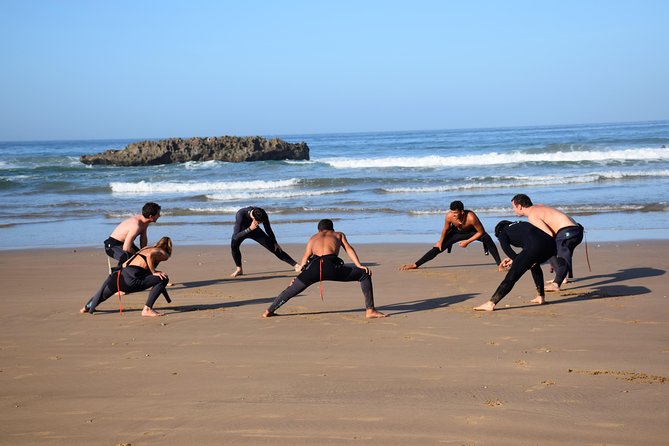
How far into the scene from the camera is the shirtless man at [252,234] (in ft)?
37.4

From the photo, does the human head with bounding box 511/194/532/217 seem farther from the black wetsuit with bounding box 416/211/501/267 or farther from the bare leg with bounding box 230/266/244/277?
the bare leg with bounding box 230/266/244/277

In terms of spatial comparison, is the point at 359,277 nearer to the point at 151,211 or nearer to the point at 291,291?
the point at 291,291

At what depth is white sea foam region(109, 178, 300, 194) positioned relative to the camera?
31281mm

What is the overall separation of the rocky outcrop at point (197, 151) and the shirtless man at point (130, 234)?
40507 mm

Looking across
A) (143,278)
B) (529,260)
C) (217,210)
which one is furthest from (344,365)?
(217,210)

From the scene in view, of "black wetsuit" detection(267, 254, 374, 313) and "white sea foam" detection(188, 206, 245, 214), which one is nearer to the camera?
"black wetsuit" detection(267, 254, 374, 313)

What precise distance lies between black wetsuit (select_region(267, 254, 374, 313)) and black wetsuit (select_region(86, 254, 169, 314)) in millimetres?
1365

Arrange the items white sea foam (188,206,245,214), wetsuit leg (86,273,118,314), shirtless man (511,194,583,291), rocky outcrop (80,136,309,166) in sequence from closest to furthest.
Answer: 1. wetsuit leg (86,273,118,314)
2. shirtless man (511,194,583,291)
3. white sea foam (188,206,245,214)
4. rocky outcrop (80,136,309,166)

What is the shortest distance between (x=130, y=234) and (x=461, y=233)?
463 centimetres

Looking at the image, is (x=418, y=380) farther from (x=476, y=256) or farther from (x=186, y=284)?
(x=476, y=256)

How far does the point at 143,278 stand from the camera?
8602 millimetres

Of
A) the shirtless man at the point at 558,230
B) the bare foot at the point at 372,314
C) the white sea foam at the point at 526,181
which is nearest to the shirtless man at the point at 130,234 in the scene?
the bare foot at the point at 372,314

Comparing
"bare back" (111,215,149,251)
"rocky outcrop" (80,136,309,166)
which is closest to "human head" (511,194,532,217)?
"bare back" (111,215,149,251)

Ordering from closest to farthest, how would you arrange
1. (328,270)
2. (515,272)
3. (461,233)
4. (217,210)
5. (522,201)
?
(328,270), (515,272), (522,201), (461,233), (217,210)
